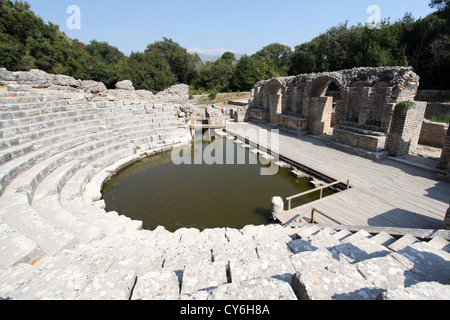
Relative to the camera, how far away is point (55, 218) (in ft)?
15.2

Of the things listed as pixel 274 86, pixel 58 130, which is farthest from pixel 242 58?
pixel 58 130

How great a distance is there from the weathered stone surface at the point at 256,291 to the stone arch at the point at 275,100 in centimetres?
1339

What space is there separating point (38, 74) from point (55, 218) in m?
11.6

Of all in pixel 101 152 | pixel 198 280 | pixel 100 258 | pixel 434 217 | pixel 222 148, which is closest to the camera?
pixel 198 280

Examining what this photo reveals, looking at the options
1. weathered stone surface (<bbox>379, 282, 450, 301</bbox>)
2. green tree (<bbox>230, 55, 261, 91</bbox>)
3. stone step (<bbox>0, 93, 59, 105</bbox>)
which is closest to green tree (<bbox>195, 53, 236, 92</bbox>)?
green tree (<bbox>230, 55, 261, 91</bbox>)

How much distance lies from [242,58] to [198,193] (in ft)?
99.9

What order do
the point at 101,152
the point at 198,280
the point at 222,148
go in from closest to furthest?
1. the point at 198,280
2. the point at 101,152
3. the point at 222,148

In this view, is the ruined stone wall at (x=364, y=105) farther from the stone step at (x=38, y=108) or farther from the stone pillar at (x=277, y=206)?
the stone step at (x=38, y=108)

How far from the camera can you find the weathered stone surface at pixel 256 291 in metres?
1.71

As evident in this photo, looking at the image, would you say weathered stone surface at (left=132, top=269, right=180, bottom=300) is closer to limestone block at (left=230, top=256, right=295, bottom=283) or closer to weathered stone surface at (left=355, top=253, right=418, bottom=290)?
limestone block at (left=230, top=256, right=295, bottom=283)


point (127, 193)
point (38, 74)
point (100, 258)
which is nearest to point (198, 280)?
point (100, 258)

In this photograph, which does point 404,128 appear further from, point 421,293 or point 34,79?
point 34,79

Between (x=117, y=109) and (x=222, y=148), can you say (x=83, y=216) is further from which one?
(x=117, y=109)

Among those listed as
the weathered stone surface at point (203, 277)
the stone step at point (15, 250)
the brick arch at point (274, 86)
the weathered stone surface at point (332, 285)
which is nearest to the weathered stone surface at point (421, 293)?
the weathered stone surface at point (332, 285)
